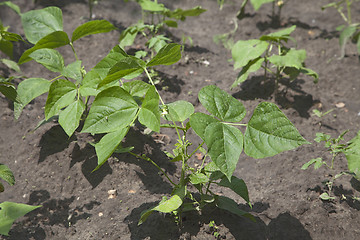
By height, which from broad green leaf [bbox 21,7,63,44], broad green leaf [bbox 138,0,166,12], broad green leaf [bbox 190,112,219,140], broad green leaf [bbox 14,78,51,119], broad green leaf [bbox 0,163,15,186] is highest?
broad green leaf [bbox 190,112,219,140]

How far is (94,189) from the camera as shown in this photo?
2191 millimetres


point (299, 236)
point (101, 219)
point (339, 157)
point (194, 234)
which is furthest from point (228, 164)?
Answer: point (339, 157)

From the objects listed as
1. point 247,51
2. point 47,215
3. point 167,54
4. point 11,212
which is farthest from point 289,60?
point 11,212

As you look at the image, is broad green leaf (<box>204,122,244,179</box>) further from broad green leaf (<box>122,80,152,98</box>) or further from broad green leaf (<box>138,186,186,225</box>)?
broad green leaf (<box>122,80,152,98</box>)

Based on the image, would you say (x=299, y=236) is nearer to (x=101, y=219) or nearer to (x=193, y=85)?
(x=101, y=219)

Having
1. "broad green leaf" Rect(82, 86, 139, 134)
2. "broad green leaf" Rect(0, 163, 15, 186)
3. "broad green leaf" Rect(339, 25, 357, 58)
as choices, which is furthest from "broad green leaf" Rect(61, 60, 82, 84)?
"broad green leaf" Rect(339, 25, 357, 58)

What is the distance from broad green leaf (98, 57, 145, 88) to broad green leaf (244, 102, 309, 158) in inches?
21.1

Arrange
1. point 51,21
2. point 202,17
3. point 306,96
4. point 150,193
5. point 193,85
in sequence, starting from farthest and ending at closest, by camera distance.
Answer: point 202,17
point 193,85
point 306,96
point 51,21
point 150,193

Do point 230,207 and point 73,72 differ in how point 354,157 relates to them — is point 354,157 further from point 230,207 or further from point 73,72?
point 73,72

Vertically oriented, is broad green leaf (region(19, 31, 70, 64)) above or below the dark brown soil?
above

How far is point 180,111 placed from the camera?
1.67 m

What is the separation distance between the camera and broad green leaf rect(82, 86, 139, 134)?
1423mm

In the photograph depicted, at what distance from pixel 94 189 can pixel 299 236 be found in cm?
117

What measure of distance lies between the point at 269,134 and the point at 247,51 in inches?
58.2
